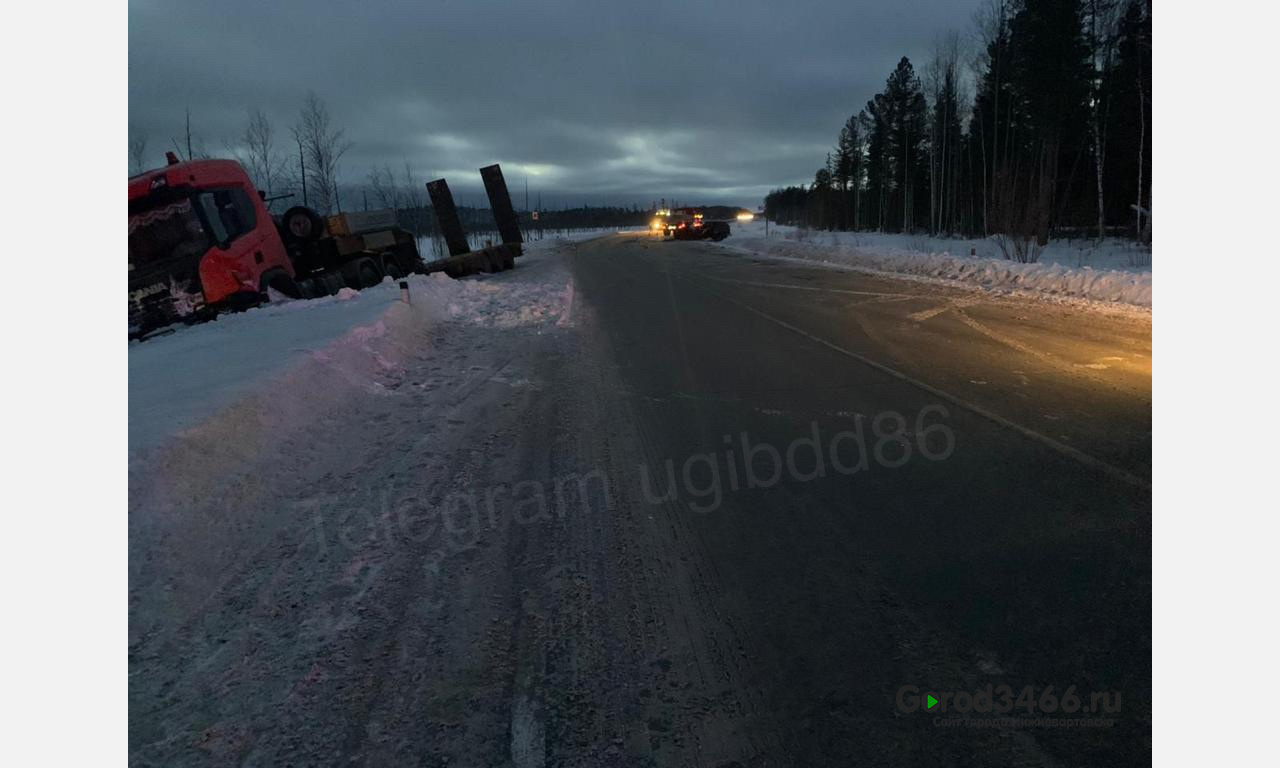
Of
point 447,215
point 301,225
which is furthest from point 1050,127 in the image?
point 301,225

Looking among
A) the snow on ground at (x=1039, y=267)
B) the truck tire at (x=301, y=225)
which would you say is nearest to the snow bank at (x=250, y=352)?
the truck tire at (x=301, y=225)

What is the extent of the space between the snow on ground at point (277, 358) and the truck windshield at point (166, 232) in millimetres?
1271

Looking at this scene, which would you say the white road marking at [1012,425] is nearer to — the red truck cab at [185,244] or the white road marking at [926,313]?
the white road marking at [926,313]

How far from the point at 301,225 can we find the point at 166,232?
4678mm

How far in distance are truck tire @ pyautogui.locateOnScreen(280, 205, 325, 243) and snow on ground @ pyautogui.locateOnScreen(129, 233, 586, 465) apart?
8.22ft

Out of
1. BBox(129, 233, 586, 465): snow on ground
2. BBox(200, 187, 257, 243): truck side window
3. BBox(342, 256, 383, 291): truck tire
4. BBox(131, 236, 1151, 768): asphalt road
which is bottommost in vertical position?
BBox(131, 236, 1151, 768): asphalt road

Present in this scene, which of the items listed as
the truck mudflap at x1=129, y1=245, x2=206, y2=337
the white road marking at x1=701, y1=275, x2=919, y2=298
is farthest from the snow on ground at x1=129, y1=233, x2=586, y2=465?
the white road marking at x1=701, y1=275, x2=919, y2=298

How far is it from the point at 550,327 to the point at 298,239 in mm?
6999

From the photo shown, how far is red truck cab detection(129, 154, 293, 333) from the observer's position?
11.0 meters

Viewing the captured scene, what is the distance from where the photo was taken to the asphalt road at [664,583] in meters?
2.63

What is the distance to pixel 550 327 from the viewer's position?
1265 centimetres

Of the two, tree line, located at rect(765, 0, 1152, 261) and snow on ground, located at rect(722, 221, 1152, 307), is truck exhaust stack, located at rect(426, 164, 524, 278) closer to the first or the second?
snow on ground, located at rect(722, 221, 1152, 307)

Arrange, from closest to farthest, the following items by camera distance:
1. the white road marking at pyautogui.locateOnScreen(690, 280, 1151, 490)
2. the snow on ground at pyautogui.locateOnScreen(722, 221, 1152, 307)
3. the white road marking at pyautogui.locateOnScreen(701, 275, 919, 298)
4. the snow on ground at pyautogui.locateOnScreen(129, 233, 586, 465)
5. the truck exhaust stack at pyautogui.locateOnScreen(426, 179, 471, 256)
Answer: the white road marking at pyautogui.locateOnScreen(690, 280, 1151, 490)
the snow on ground at pyautogui.locateOnScreen(129, 233, 586, 465)
the snow on ground at pyautogui.locateOnScreen(722, 221, 1152, 307)
the white road marking at pyautogui.locateOnScreen(701, 275, 919, 298)
the truck exhaust stack at pyautogui.locateOnScreen(426, 179, 471, 256)

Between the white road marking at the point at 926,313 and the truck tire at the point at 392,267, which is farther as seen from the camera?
the truck tire at the point at 392,267
